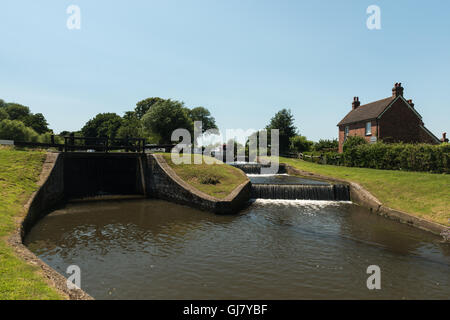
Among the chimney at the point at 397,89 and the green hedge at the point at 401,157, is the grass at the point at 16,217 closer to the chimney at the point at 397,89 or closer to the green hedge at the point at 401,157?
the green hedge at the point at 401,157

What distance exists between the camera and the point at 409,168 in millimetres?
23844

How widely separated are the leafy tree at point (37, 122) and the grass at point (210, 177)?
65559mm

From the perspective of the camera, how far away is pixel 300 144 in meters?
55.2

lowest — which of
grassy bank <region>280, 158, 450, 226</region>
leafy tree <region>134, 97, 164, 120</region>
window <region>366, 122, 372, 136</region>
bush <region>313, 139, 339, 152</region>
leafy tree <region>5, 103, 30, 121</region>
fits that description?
grassy bank <region>280, 158, 450, 226</region>

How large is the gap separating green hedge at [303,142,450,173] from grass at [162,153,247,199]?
15.1 meters

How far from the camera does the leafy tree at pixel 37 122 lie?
69.1 meters

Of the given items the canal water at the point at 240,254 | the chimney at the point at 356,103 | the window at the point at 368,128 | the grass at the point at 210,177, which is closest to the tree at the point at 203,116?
the chimney at the point at 356,103

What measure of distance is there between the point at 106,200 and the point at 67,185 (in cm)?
450

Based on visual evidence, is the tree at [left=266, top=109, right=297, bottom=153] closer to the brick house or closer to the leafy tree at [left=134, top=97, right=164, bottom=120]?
the brick house

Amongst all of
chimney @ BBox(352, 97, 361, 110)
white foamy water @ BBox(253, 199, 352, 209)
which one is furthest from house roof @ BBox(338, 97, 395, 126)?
white foamy water @ BBox(253, 199, 352, 209)

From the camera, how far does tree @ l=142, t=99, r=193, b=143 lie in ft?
171

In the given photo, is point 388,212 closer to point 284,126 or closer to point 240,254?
point 240,254

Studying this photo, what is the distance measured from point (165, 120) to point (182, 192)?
122 feet
